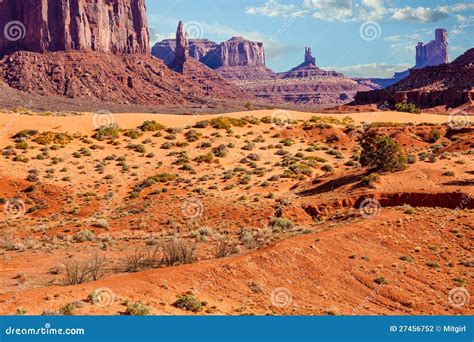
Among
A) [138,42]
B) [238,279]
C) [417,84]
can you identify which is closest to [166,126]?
[238,279]

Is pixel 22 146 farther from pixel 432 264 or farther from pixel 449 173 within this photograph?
pixel 432 264

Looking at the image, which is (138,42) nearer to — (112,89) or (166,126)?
(112,89)

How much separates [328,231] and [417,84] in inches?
4476

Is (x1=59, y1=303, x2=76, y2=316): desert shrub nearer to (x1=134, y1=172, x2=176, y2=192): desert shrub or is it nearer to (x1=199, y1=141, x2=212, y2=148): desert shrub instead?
(x1=134, y1=172, x2=176, y2=192): desert shrub

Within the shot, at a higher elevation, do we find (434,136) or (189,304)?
(434,136)

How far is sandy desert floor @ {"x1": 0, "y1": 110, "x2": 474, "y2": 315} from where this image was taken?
1516 centimetres
